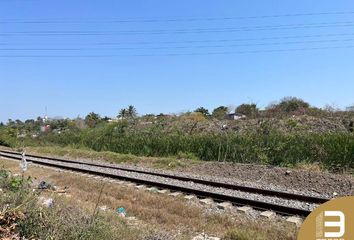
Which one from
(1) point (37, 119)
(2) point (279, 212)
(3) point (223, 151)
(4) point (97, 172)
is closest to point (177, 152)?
(3) point (223, 151)

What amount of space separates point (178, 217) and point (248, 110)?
110 ft

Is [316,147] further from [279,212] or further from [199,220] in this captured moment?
[199,220]

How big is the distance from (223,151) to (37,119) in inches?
2499

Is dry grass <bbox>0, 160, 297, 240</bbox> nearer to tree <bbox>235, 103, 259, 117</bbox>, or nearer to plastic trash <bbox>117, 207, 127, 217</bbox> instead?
plastic trash <bbox>117, 207, 127, 217</bbox>

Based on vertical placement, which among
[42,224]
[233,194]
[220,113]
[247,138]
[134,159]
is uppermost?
[220,113]

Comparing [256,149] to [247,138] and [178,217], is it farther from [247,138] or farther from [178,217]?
[178,217]

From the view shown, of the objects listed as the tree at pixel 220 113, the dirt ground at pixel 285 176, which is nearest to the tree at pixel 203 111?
the tree at pixel 220 113

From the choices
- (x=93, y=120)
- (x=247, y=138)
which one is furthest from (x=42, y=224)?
(x=93, y=120)

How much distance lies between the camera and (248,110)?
42469 millimetres

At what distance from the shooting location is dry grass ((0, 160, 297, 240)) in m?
8.24

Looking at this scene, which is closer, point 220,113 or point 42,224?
point 42,224

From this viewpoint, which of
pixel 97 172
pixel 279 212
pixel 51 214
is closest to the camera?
pixel 51 214

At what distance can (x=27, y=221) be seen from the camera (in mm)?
5980

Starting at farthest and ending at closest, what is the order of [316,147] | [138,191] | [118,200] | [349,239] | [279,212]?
[316,147] < [138,191] < [118,200] < [279,212] < [349,239]
